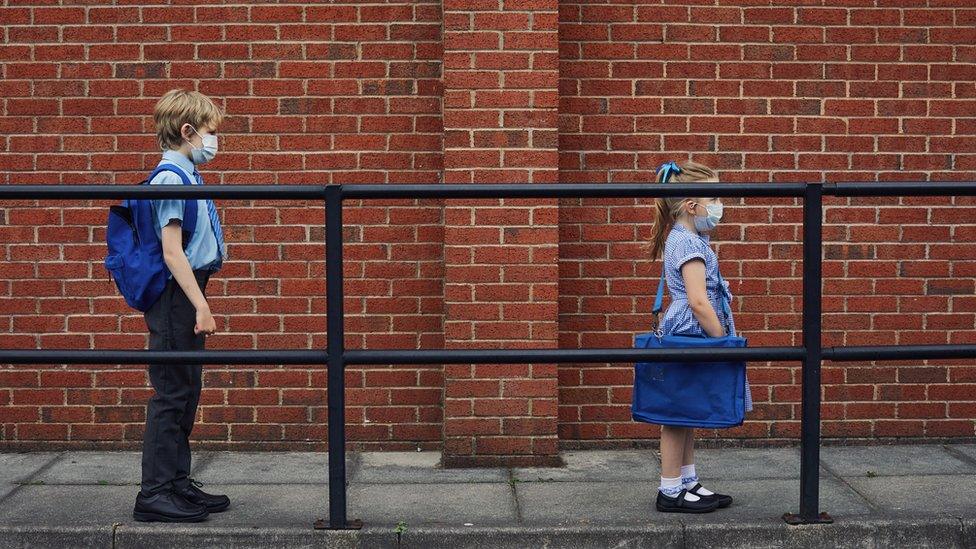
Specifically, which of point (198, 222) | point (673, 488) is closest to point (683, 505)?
point (673, 488)

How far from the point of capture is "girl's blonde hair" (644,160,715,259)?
4039 mm

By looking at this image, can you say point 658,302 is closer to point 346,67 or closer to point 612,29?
point 612,29

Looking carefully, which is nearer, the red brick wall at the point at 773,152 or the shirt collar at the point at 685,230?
the shirt collar at the point at 685,230

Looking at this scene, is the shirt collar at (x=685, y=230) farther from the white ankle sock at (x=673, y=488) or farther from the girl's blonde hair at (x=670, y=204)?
the white ankle sock at (x=673, y=488)

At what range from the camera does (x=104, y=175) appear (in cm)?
520

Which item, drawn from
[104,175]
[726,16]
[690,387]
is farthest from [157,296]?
[726,16]

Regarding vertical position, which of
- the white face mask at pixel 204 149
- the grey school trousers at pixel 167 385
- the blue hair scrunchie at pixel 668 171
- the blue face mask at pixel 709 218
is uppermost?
the white face mask at pixel 204 149

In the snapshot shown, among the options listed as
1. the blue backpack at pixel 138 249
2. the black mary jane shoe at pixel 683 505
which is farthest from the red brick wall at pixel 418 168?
the blue backpack at pixel 138 249

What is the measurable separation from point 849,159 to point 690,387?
6.18 ft

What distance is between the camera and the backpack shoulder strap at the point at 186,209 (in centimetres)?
388

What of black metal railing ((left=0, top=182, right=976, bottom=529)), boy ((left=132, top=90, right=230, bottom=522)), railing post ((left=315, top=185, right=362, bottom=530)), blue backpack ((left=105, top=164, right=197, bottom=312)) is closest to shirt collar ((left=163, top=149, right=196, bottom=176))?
boy ((left=132, top=90, right=230, bottom=522))

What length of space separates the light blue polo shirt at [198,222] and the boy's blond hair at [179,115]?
55 mm

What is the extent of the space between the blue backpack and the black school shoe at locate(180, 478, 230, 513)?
743 mm

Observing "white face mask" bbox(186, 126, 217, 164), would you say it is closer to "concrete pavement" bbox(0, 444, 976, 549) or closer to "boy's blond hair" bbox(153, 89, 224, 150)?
"boy's blond hair" bbox(153, 89, 224, 150)
